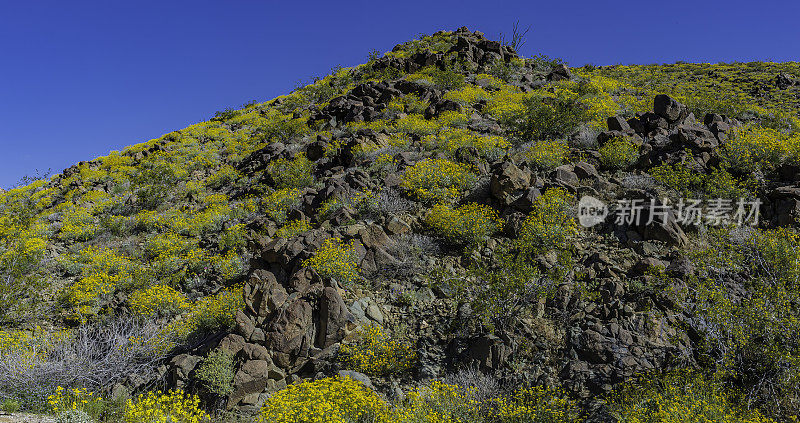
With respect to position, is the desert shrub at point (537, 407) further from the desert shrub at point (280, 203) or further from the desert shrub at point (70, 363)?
the desert shrub at point (280, 203)

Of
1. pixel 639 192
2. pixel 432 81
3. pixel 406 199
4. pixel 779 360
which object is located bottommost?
pixel 779 360

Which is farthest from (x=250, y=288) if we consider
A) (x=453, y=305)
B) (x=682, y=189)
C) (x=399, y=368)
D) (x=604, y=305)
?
(x=682, y=189)

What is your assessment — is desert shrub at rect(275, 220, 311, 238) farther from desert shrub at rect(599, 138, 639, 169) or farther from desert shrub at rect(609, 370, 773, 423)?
desert shrub at rect(599, 138, 639, 169)

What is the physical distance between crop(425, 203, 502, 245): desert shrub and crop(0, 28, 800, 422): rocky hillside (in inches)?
1.8

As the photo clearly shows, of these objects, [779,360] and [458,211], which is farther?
[458,211]

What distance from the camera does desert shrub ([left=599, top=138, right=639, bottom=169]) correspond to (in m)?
9.98

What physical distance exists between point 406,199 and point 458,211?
1718 millimetres

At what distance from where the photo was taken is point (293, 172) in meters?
13.7

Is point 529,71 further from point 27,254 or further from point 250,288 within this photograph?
point 27,254

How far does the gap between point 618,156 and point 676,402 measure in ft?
23.5

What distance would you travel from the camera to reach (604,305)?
6023mm

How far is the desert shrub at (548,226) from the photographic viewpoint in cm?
740

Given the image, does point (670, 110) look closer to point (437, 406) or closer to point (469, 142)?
point (469, 142)

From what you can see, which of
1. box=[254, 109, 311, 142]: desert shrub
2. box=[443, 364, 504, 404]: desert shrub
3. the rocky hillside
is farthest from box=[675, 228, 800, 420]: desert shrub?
box=[254, 109, 311, 142]: desert shrub
